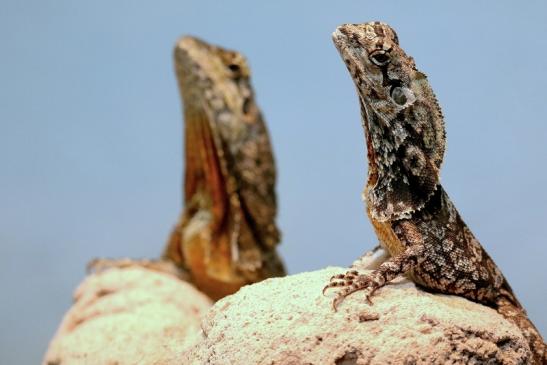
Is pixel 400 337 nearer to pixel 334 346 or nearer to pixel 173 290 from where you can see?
pixel 334 346

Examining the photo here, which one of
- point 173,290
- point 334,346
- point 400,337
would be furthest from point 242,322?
point 173,290

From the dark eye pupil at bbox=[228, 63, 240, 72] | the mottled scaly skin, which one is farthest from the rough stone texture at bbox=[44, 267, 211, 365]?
the dark eye pupil at bbox=[228, 63, 240, 72]

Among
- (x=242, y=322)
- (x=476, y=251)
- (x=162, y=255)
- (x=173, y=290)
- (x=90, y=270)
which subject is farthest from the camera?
(x=162, y=255)

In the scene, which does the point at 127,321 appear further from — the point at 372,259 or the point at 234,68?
the point at 234,68

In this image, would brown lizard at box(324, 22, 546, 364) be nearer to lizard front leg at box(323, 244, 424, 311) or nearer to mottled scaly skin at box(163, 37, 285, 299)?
lizard front leg at box(323, 244, 424, 311)

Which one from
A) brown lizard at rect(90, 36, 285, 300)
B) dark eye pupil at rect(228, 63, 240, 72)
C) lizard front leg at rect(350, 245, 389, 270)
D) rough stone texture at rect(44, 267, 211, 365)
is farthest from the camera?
dark eye pupil at rect(228, 63, 240, 72)
